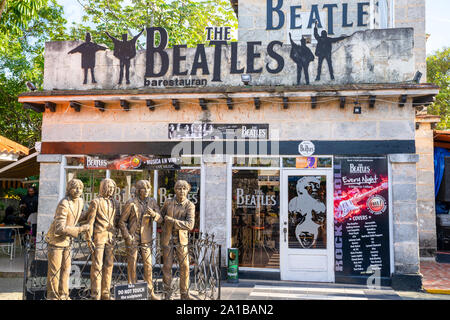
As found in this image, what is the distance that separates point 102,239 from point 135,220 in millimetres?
603

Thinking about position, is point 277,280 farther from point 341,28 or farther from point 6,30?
point 6,30

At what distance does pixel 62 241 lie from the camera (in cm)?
617

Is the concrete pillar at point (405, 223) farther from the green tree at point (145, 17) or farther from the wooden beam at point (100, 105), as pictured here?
the green tree at point (145, 17)

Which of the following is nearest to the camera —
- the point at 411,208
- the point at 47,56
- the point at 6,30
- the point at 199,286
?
the point at 199,286

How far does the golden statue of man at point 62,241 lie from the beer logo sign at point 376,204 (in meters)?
5.84

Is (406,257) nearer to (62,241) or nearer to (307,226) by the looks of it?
(307,226)

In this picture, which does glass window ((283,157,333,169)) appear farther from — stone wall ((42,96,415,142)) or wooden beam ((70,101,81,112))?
wooden beam ((70,101,81,112))

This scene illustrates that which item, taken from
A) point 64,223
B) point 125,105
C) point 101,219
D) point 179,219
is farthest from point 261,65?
point 64,223

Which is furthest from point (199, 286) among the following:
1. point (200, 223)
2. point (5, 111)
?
point (5, 111)

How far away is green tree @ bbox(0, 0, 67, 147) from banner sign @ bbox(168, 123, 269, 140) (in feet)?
35.7

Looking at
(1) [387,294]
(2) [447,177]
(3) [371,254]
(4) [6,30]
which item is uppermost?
(4) [6,30]

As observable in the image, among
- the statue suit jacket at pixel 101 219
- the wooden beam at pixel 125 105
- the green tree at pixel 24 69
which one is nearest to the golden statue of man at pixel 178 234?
the statue suit jacket at pixel 101 219

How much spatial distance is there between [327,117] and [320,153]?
0.82 meters

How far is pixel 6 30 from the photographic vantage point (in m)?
11.8
